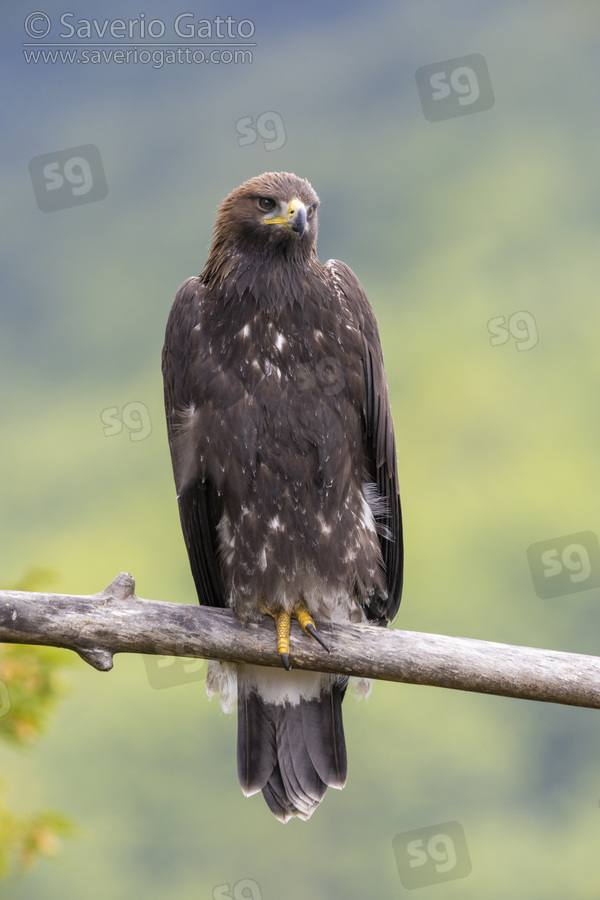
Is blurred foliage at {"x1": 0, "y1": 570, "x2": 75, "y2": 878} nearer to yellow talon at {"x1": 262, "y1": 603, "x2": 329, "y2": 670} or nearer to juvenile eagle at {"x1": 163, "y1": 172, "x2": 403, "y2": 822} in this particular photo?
juvenile eagle at {"x1": 163, "y1": 172, "x2": 403, "y2": 822}

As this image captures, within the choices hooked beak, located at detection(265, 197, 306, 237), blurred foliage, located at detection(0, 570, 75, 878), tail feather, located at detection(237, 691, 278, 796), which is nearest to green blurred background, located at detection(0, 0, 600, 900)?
blurred foliage, located at detection(0, 570, 75, 878)

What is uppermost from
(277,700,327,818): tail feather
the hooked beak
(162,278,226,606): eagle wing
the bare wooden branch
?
the hooked beak

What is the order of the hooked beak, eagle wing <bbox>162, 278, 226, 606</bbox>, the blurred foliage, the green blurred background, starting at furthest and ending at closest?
the green blurred background, the blurred foliage, eagle wing <bbox>162, 278, 226, 606</bbox>, the hooked beak

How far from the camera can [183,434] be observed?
3.54m

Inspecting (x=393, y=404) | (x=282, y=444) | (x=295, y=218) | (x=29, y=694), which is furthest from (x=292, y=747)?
(x=393, y=404)

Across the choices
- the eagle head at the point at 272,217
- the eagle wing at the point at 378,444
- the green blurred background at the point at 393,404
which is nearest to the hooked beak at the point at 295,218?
the eagle head at the point at 272,217

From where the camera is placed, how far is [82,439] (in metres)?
17.5

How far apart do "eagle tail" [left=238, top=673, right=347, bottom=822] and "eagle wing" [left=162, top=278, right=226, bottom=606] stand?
435mm

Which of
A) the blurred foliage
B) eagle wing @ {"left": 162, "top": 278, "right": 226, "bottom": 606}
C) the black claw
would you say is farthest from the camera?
the blurred foliage

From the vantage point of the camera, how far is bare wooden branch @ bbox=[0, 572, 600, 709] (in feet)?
9.86

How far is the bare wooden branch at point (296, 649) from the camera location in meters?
3.01

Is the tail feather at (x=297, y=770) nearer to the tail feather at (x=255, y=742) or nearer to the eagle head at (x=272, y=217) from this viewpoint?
the tail feather at (x=255, y=742)

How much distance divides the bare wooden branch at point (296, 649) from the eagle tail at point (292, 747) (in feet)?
1.50

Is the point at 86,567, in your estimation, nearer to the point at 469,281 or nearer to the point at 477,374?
the point at 477,374
